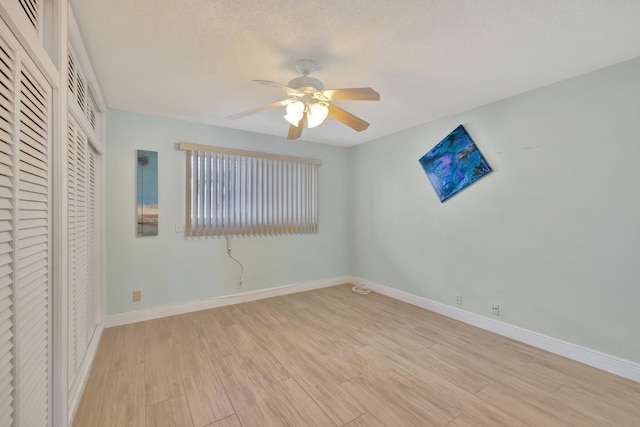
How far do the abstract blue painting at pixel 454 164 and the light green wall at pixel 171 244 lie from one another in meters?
1.92

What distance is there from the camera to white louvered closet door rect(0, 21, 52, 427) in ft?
2.88

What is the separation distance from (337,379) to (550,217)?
7.64ft

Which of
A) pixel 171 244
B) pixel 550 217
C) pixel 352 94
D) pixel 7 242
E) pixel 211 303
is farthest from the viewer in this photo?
pixel 211 303

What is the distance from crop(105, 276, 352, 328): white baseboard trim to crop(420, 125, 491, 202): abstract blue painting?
7.53 ft

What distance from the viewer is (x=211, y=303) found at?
3342 mm

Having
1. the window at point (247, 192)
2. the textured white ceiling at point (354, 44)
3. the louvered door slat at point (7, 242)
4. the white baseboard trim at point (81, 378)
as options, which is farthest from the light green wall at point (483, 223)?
the louvered door slat at point (7, 242)

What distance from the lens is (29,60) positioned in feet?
3.37

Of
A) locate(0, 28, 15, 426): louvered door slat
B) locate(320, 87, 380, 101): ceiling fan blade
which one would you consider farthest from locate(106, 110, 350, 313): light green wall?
locate(0, 28, 15, 426): louvered door slat

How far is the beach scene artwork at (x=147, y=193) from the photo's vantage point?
116 inches

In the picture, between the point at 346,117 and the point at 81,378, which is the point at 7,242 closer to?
the point at 81,378

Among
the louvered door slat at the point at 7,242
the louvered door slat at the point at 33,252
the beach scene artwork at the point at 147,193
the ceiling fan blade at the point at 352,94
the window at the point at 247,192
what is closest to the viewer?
the louvered door slat at the point at 7,242

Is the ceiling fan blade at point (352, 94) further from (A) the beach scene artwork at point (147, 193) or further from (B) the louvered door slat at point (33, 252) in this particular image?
(A) the beach scene artwork at point (147, 193)

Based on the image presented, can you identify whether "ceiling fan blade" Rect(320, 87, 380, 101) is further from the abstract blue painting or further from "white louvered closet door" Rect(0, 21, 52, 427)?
the abstract blue painting

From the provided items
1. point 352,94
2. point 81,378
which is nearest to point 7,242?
point 81,378
